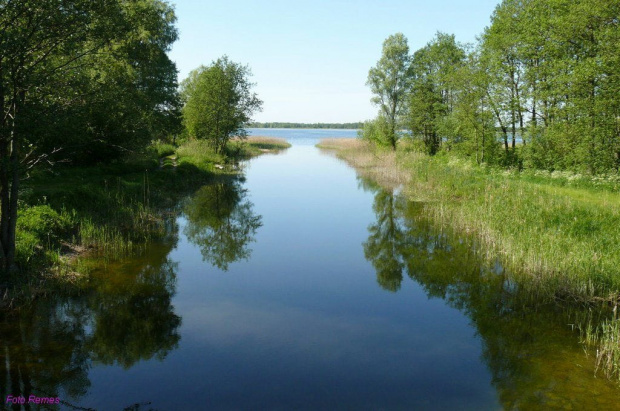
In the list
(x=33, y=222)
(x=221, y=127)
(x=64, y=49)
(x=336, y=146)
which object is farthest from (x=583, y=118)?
(x=336, y=146)

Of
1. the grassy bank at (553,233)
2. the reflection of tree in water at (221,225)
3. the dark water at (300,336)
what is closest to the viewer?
the dark water at (300,336)

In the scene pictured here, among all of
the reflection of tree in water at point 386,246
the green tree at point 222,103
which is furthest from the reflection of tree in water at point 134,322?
the green tree at point 222,103

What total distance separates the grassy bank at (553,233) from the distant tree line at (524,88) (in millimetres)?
2520

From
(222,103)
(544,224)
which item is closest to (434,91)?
(222,103)

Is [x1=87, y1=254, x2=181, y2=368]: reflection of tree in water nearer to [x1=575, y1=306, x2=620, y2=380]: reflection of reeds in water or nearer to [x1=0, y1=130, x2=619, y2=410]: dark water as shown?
[x1=0, y1=130, x2=619, y2=410]: dark water

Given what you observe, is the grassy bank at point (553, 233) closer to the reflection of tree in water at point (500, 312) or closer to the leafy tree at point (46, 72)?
the reflection of tree in water at point (500, 312)

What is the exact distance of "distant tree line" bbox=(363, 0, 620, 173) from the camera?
831 inches

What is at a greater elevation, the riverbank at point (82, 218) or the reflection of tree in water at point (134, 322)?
the riverbank at point (82, 218)

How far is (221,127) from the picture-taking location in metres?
41.0

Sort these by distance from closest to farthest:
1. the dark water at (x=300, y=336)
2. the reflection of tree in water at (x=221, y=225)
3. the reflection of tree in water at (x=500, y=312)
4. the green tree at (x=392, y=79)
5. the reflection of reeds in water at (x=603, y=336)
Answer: the dark water at (x=300, y=336), the reflection of tree in water at (x=500, y=312), the reflection of reeds in water at (x=603, y=336), the reflection of tree in water at (x=221, y=225), the green tree at (x=392, y=79)

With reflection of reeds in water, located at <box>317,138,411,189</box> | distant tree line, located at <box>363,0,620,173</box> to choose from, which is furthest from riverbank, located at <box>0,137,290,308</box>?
distant tree line, located at <box>363,0,620,173</box>

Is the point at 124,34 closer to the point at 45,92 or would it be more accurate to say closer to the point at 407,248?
the point at 45,92

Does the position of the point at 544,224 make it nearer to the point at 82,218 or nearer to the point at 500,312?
the point at 500,312

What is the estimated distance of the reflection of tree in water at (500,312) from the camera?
7102 mm
